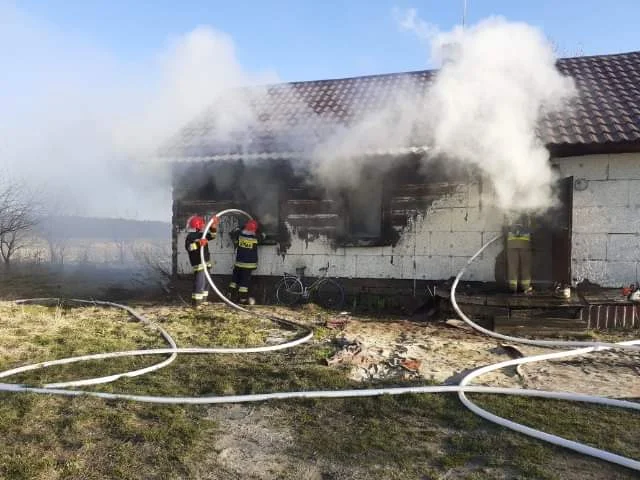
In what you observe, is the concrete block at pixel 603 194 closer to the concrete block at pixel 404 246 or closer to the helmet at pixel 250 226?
the concrete block at pixel 404 246

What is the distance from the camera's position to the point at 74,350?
539cm

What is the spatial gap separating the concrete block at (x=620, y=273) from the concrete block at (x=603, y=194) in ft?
3.08

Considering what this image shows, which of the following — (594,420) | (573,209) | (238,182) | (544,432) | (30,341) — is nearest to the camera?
(544,432)

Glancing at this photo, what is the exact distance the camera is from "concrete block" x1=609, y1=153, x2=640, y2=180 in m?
7.41

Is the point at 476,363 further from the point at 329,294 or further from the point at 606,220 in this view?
the point at 606,220

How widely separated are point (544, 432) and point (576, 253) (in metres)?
5.12

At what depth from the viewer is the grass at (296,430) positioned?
283cm

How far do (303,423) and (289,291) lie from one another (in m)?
5.29

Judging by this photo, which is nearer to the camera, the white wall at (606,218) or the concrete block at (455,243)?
the white wall at (606,218)

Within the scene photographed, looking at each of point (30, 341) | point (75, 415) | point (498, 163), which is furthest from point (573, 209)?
point (30, 341)

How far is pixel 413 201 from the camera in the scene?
27.3 feet

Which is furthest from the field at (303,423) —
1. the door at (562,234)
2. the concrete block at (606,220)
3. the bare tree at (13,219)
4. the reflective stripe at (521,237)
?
the bare tree at (13,219)

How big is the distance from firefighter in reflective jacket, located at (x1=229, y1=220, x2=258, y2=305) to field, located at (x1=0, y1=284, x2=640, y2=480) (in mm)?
2953

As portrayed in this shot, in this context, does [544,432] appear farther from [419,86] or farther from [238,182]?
[419,86]
